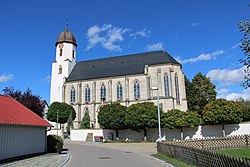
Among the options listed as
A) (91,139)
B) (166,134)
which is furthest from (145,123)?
(91,139)

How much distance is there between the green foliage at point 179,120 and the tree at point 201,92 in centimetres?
1400

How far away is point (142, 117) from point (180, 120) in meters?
6.23

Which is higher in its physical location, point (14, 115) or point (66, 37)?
point (66, 37)

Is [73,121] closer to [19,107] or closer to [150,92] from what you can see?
[150,92]

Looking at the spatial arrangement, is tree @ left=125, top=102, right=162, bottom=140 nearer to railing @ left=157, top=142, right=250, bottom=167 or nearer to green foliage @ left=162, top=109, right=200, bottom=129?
green foliage @ left=162, top=109, right=200, bottom=129

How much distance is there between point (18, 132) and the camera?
16281 millimetres

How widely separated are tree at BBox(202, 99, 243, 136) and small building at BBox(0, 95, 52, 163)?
26.2m

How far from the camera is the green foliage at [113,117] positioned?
38472mm

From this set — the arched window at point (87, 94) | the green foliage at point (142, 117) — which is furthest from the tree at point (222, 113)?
the arched window at point (87, 94)

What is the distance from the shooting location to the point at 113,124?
3866 cm

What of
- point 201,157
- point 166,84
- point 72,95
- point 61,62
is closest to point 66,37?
point 61,62

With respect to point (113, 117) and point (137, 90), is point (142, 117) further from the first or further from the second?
point (137, 90)

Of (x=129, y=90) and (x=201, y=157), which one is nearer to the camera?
(x=201, y=157)

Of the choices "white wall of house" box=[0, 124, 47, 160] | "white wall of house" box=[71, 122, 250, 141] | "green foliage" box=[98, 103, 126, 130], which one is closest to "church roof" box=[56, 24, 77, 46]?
"white wall of house" box=[71, 122, 250, 141]
